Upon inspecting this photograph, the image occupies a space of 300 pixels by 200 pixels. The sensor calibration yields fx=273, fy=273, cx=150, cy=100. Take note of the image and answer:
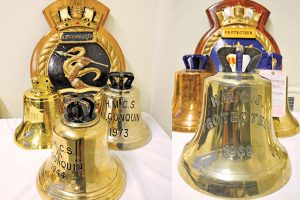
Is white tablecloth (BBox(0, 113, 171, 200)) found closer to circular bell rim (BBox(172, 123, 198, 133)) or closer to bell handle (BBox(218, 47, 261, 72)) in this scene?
circular bell rim (BBox(172, 123, 198, 133))

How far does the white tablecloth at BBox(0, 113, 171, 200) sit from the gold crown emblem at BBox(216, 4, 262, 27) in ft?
1.24

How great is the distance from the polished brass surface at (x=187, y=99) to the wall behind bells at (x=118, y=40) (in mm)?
92

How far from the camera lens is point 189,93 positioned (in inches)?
29.4

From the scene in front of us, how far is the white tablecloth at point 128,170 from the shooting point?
0.54 meters

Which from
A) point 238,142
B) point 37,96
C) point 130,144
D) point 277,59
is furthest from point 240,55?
point 37,96

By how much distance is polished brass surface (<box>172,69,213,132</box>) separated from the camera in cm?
71

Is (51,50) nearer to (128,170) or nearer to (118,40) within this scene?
(118,40)

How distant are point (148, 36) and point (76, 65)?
0.86ft

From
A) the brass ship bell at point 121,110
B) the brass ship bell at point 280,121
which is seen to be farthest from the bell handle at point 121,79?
the brass ship bell at point 280,121

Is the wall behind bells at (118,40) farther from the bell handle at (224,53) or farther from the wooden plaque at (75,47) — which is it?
the bell handle at (224,53)

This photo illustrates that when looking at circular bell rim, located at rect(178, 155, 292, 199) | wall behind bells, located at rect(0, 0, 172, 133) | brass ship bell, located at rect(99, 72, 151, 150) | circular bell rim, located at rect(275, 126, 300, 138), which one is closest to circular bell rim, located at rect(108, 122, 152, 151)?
brass ship bell, located at rect(99, 72, 151, 150)

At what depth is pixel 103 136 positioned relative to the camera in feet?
1.76

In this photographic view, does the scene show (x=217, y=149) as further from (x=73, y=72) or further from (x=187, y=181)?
(x=73, y=72)

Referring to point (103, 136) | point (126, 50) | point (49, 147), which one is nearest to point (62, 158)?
point (103, 136)
